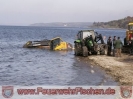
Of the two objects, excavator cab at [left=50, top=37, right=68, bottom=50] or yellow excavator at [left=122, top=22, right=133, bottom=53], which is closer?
yellow excavator at [left=122, top=22, right=133, bottom=53]

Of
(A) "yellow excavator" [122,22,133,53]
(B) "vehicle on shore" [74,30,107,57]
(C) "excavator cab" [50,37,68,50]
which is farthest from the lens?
(C) "excavator cab" [50,37,68,50]

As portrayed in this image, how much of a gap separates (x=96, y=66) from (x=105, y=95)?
867 cm

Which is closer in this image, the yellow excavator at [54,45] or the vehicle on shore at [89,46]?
the vehicle on shore at [89,46]

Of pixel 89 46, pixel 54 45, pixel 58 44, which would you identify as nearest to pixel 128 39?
pixel 89 46

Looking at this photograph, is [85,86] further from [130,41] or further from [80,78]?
[130,41]

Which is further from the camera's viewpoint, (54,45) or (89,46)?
(54,45)

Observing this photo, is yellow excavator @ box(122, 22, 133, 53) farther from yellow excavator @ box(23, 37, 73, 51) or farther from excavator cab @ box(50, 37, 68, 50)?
excavator cab @ box(50, 37, 68, 50)

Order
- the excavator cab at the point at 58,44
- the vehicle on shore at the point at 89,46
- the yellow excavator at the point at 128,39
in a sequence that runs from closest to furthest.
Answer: the vehicle on shore at the point at 89,46 → the yellow excavator at the point at 128,39 → the excavator cab at the point at 58,44

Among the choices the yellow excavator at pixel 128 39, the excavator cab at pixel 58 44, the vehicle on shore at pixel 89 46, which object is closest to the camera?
the vehicle on shore at pixel 89 46

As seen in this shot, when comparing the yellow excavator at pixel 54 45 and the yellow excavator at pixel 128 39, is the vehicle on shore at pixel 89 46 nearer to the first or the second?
the yellow excavator at pixel 128 39

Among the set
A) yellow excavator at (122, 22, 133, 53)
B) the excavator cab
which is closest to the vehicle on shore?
yellow excavator at (122, 22, 133, 53)

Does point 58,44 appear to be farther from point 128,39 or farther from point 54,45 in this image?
point 128,39

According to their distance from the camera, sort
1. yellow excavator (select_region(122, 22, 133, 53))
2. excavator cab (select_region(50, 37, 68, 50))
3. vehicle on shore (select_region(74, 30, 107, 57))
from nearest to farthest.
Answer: vehicle on shore (select_region(74, 30, 107, 57)), yellow excavator (select_region(122, 22, 133, 53)), excavator cab (select_region(50, 37, 68, 50))

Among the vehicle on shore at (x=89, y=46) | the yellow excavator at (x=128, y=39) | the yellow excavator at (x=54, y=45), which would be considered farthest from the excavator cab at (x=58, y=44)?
the yellow excavator at (x=128, y=39)
